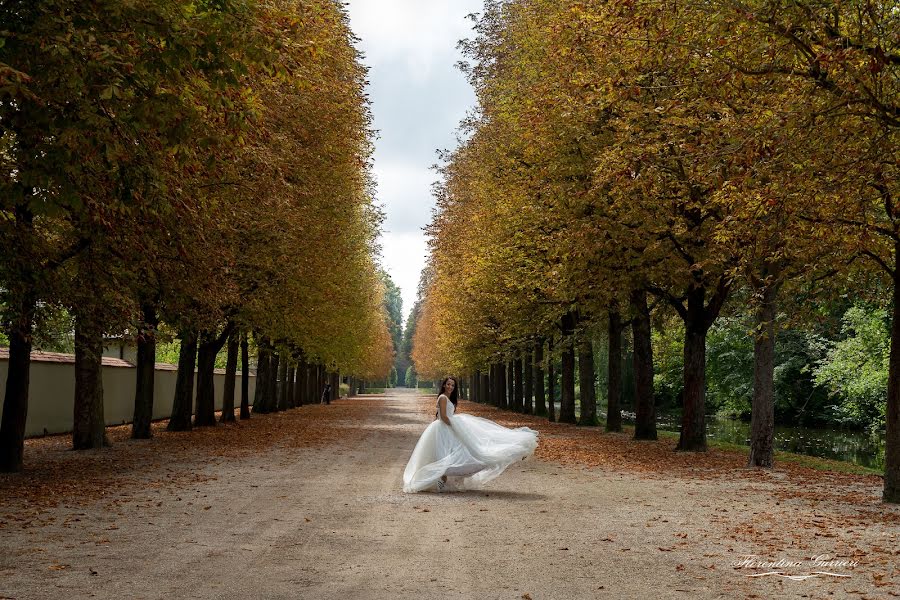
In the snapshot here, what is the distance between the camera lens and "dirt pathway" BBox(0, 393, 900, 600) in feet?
24.6

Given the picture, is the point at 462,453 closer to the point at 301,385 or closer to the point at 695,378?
the point at 695,378

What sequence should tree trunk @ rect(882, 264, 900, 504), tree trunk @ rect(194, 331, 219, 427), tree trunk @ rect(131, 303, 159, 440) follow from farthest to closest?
tree trunk @ rect(194, 331, 219, 427) < tree trunk @ rect(131, 303, 159, 440) < tree trunk @ rect(882, 264, 900, 504)

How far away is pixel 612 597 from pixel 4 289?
1175 cm

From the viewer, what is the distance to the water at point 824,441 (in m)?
31.2

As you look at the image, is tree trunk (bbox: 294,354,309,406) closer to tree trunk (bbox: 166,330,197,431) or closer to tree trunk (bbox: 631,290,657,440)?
tree trunk (bbox: 166,330,197,431)

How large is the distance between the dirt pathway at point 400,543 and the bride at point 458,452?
0.34m

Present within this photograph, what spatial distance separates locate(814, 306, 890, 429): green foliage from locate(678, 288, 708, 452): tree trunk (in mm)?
17344

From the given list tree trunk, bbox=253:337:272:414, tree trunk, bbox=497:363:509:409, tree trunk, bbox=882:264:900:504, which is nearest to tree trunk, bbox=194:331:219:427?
tree trunk, bbox=253:337:272:414

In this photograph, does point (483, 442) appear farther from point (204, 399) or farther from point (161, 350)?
point (161, 350)

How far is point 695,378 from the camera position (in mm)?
23047

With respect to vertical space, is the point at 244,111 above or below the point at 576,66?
below

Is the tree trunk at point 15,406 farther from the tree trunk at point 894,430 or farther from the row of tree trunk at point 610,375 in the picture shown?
the row of tree trunk at point 610,375

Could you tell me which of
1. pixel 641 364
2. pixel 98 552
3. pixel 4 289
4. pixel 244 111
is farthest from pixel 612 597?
pixel 641 364

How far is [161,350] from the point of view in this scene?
2633 inches
